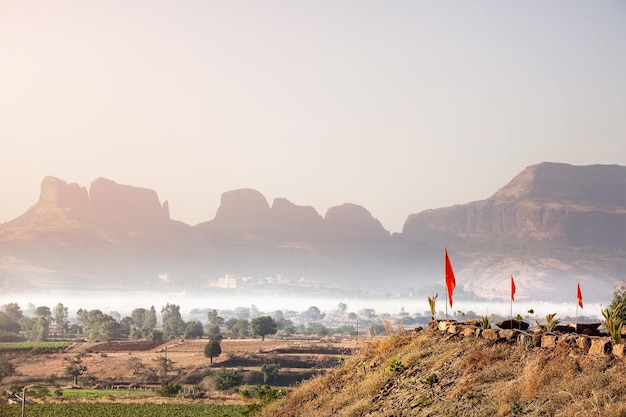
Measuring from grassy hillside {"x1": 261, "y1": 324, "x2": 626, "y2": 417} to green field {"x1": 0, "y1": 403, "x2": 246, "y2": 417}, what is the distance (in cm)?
5664

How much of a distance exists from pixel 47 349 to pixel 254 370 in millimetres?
61712

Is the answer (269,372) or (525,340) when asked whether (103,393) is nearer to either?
(269,372)

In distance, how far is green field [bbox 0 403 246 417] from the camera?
9056 cm

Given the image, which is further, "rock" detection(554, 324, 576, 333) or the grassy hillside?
"rock" detection(554, 324, 576, 333)

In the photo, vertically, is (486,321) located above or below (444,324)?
above

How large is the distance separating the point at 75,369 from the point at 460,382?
5340 inches

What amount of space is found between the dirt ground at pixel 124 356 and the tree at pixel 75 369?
1.76 m

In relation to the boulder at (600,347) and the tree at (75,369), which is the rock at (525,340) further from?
the tree at (75,369)

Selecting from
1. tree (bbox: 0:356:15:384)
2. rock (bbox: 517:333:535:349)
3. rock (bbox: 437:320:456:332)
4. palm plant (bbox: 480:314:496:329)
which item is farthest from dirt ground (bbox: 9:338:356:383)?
rock (bbox: 517:333:535:349)

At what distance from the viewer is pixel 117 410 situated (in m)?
96.4

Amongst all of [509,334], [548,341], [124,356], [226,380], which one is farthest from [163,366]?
[548,341]


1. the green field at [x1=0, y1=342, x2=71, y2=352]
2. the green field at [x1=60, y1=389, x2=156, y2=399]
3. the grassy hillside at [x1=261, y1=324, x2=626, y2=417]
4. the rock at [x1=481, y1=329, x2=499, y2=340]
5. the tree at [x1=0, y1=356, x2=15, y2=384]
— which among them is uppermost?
the rock at [x1=481, y1=329, x2=499, y2=340]

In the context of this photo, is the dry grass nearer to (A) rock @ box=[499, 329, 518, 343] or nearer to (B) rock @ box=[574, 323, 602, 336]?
(A) rock @ box=[499, 329, 518, 343]

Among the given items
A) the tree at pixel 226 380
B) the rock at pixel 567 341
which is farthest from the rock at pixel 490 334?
the tree at pixel 226 380
